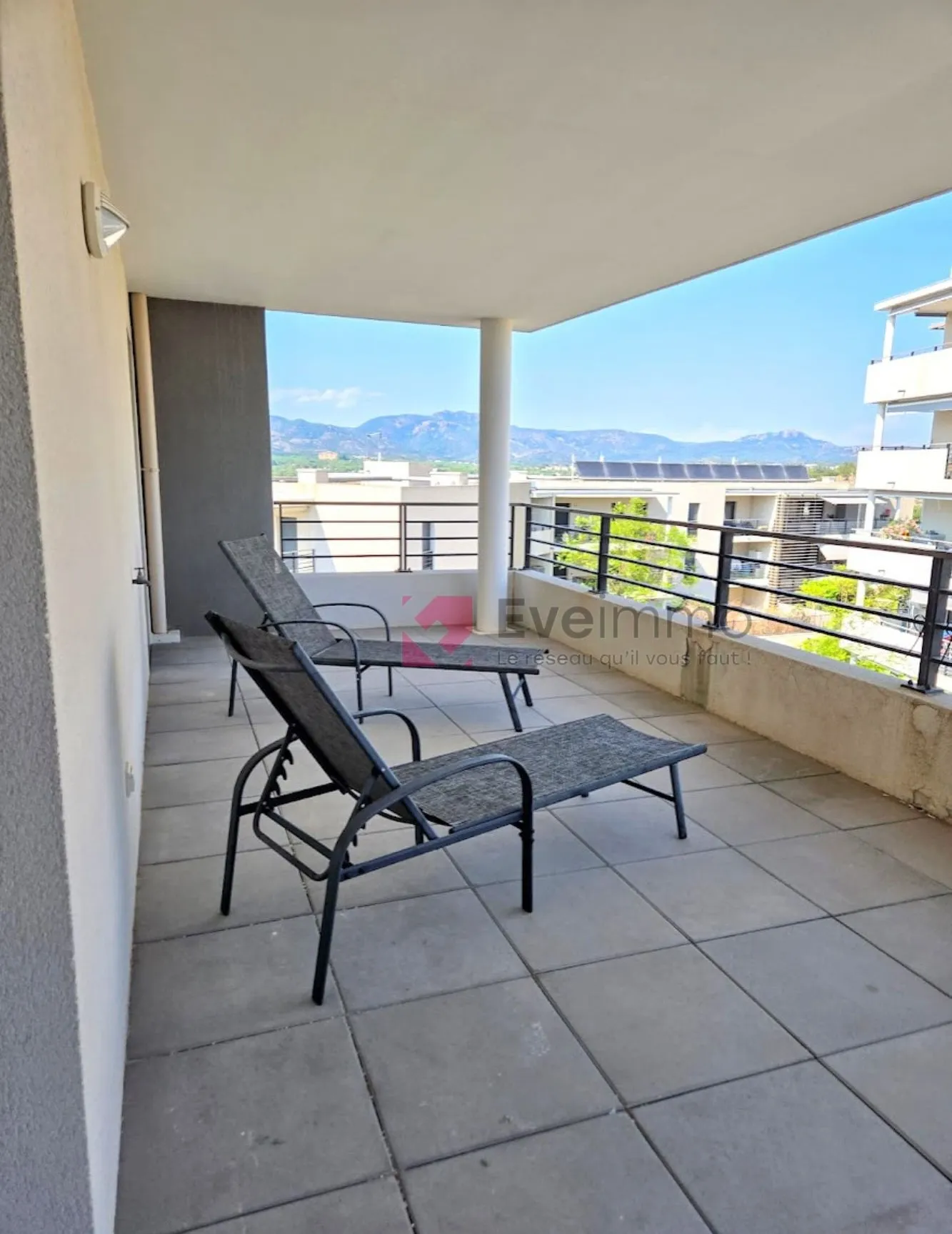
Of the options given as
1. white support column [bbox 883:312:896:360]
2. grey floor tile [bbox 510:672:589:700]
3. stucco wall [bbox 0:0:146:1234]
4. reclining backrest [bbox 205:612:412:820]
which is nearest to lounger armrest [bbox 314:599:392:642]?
grey floor tile [bbox 510:672:589:700]

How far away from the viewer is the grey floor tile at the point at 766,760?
3.31 m

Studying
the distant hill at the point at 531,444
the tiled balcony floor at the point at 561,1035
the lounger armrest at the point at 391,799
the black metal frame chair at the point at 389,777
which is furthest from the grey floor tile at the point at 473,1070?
the distant hill at the point at 531,444

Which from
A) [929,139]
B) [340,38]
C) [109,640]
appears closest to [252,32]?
[340,38]

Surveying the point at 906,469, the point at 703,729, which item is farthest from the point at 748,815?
the point at 906,469

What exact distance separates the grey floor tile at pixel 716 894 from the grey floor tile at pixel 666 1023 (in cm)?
20

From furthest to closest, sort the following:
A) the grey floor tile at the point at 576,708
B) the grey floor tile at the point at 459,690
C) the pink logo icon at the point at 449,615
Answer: the pink logo icon at the point at 449,615 → the grey floor tile at the point at 459,690 → the grey floor tile at the point at 576,708

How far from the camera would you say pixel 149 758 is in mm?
3346

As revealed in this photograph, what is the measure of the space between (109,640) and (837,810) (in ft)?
8.65

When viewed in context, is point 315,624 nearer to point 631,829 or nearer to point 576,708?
point 576,708

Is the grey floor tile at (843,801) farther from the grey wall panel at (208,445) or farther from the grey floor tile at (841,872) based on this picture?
the grey wall panel at (208,445)

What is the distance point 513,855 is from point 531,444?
13515 millimetres

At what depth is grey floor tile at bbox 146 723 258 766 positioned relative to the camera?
338cm

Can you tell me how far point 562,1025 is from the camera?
176 centimetres

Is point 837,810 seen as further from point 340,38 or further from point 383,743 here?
point 340,38
